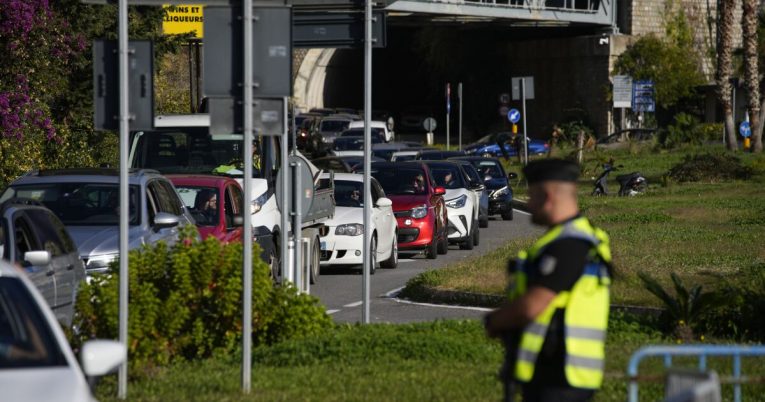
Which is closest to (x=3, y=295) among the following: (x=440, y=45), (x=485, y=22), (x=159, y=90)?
(x=159, y=90)

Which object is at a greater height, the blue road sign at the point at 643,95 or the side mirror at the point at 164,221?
the blue road sign at the point at 643,95

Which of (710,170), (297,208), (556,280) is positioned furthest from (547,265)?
(710,170)

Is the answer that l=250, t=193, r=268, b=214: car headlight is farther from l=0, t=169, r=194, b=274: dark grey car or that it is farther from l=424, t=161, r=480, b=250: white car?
l=424, t=161, r=480, b=250: white car

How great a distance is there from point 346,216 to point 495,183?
13739mm

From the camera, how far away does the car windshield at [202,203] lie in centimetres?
1742

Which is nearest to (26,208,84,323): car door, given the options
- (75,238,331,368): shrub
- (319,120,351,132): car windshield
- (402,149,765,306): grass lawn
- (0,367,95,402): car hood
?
(75,238,331,368): shrub

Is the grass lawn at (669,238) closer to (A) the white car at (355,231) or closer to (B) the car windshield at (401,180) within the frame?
(A) the white car at (355,231)

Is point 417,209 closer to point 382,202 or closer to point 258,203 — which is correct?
point 382,202

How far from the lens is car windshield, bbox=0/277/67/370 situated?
606cm

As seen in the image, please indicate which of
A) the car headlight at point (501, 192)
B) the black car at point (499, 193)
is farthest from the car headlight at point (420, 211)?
the car headlight at point (501, 192)

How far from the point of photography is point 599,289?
5672 millimetres

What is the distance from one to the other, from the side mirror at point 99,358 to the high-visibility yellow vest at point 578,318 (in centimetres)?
171

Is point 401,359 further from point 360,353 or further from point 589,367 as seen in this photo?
point 589,367

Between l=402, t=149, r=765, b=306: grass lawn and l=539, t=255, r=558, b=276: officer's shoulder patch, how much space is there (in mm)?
1506
